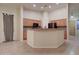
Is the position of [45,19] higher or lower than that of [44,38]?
higher

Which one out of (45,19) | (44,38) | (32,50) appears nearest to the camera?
(45,19)

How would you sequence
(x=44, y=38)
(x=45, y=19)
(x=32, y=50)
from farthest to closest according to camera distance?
(x=44, y=38) → (x=32, y=50) → (x=45, y=19)

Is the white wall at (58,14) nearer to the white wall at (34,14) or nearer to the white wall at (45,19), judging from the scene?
the white wall at (45,19)

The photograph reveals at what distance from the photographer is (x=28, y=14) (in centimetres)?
346

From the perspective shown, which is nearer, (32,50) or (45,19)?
(45,19)

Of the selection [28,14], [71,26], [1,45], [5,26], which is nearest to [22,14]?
[28,14]

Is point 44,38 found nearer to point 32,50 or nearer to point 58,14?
point 32,50

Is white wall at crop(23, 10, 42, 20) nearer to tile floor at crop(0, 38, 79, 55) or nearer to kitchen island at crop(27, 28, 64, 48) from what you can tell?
tile floor at crop(0, 38, 79, 55)

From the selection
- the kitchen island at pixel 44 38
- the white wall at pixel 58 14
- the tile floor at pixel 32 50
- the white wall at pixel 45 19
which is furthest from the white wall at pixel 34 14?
the kitchen island at pixel 44 38

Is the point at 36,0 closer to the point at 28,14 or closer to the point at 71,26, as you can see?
the point at 28,14

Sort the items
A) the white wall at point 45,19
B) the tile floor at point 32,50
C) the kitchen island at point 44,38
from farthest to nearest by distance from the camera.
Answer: the kitchen island at point 44,38
the tile floor at point 32,50
the white wall at point 45,19

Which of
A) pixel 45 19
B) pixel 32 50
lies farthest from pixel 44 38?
pixel 45 19

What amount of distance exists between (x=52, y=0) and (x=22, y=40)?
1670 mm

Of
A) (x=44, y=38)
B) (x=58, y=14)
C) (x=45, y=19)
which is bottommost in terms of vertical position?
(x=44, y=38)
